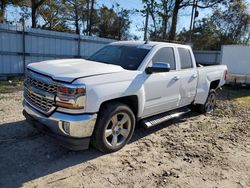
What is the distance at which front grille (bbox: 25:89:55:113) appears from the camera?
378 centimetres

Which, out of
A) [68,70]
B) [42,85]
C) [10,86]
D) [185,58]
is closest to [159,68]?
[68,70]

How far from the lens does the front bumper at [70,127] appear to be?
3.61 metres

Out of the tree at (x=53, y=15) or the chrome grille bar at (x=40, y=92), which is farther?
the tree at (x=53, y=15)

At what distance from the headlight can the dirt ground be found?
3.23ft

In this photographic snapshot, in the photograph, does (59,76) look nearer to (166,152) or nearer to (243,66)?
(166,152)

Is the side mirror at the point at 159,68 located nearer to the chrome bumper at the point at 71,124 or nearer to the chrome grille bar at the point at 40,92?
the chrome bumper at the point at 71,124

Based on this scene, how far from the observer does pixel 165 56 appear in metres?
5.34

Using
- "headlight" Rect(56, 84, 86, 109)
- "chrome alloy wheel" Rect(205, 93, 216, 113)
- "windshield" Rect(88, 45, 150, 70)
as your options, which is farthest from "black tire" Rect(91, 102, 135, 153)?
"chrome alloy wheel" Rect(205, 93, 216, 113)

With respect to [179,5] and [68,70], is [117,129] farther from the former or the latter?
[179,5]

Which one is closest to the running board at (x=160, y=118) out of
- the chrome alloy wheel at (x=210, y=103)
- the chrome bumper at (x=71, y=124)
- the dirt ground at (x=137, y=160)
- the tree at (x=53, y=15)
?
the dirt ground at (x=137, y=160)

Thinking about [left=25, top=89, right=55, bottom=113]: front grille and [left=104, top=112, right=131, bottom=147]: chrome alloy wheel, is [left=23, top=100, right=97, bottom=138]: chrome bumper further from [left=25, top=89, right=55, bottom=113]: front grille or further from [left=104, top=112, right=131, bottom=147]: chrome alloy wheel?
[left=104, top=112, right=131, bottom=147]: chrome alloy wheel

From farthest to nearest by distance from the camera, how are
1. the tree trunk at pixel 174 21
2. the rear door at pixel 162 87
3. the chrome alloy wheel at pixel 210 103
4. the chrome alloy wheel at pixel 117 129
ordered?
the tree trunk at pixel 174 21
the chrome alloy wheel at pixel 210 103
the rear door at pixel 162 87
the chrome alloy wheel at pixel 117 129

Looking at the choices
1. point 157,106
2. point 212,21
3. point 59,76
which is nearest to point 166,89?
point 157,106

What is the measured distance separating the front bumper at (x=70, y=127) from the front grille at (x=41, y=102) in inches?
4.5
